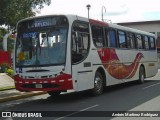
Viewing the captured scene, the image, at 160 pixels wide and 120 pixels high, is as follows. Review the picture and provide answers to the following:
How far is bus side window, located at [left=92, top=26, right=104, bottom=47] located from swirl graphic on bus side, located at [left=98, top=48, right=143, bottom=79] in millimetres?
331

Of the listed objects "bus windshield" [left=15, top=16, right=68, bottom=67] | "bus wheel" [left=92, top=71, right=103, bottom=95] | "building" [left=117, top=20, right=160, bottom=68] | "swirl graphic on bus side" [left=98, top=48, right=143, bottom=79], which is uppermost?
"building" [left=117, top=20, right=160, bottom=68]

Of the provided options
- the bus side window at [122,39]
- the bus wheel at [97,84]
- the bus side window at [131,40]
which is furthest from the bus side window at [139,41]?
the bus wheel at [97,84]

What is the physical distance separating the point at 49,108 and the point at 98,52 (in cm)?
416

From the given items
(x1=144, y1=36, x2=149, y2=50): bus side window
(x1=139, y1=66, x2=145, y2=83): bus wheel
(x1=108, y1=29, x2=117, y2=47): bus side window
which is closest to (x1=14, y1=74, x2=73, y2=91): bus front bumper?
Answer: (x1=108, y1=29, x2=117, y2=47): bus side window

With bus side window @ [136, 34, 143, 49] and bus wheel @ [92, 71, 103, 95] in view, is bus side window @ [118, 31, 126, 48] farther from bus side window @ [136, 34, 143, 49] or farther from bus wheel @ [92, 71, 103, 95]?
bus wheel @ [92, 71, 103, 95]

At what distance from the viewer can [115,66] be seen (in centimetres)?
1820

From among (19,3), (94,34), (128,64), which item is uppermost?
(19,3)

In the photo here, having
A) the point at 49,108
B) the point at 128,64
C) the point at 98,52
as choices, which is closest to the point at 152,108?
the point at 49,108

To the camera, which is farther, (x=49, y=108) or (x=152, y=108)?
(x=49, y=108)

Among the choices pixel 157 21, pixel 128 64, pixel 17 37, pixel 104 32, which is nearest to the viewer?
pixel 17 37

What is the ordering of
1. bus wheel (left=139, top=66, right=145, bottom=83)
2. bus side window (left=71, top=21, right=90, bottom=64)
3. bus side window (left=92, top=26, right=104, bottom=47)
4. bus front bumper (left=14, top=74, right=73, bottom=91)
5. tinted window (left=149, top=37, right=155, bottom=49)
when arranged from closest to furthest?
bus front bumper (left=14, top=74, right=73, bottom=91), bus side window (left=71, top=21, right=90, bottom=64), bus side window (left=92, top=26, right=104, bottom=47), bus wheel (left=139, top=66, right=145, bottom=83), tinted window (left=149, top=37, right=155, bottom=49)

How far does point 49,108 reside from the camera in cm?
1277

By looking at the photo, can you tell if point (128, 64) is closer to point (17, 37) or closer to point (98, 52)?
point (98, 52)

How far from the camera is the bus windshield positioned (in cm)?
1401
